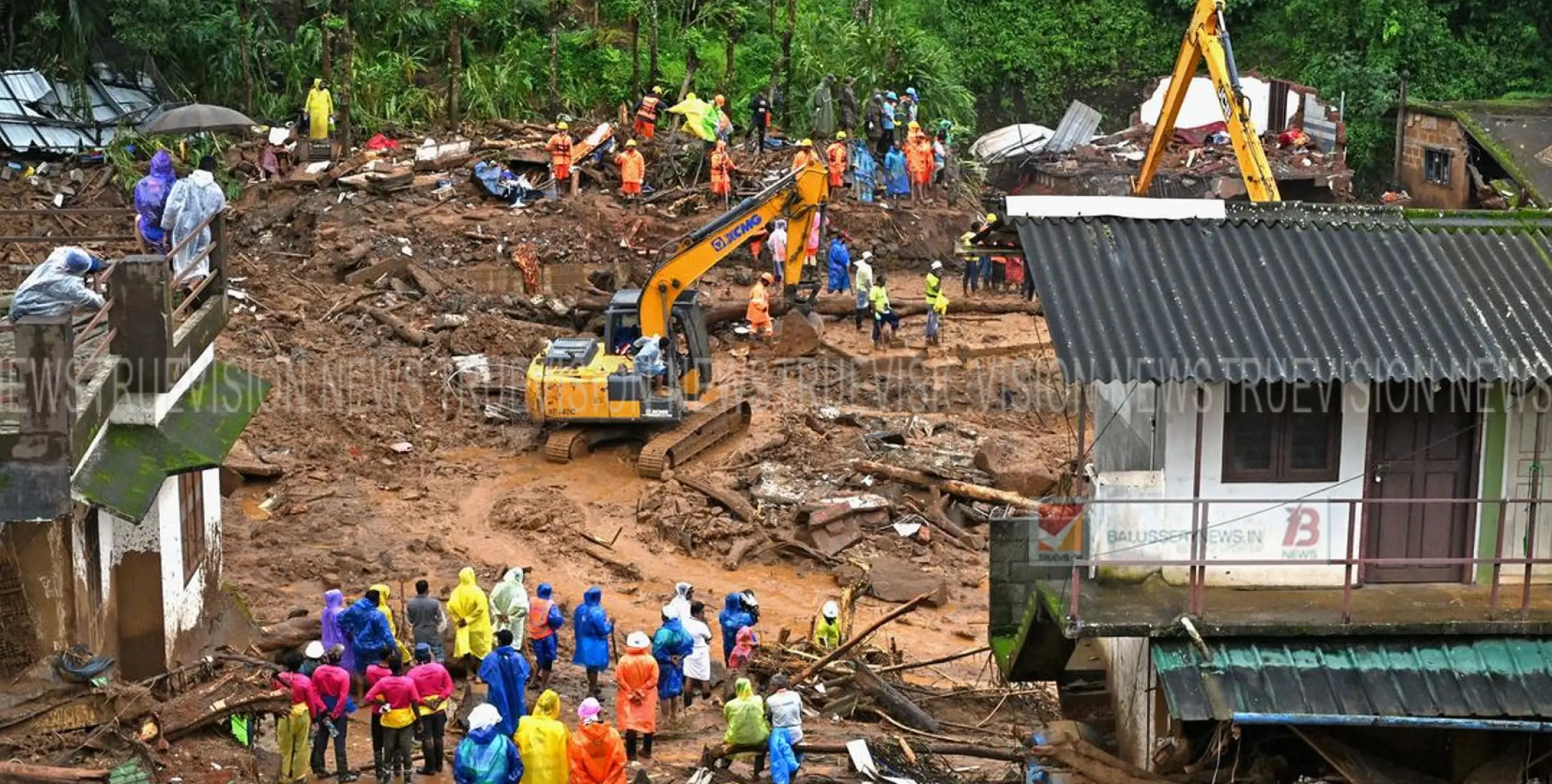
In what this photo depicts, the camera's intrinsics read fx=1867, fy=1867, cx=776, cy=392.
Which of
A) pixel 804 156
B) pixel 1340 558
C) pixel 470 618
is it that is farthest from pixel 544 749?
pixel 804 156

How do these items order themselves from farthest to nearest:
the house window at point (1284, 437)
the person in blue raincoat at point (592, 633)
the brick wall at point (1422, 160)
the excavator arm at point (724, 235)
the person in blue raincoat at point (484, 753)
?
1. the brick wall at point (1422, 160)
2. the excavator arm at point (724, 235)
3. the person in blue raincoat at point (592, 633)
4. the house window at point (1284, 437)
5. the person in blue raincoat at point (484, 753)

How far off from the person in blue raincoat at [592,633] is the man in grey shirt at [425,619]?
53.5 inches

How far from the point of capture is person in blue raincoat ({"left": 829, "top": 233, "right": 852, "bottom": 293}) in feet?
111

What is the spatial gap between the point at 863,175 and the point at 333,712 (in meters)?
24.7

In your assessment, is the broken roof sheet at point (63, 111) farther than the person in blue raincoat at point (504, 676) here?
Yes

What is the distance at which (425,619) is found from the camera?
17.5m

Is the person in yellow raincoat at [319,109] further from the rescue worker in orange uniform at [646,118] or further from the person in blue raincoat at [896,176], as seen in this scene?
the person in blue raincoat at [896,176]

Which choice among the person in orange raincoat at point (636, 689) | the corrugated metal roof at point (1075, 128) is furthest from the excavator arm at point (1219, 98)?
the corrugated metal roof at point (1075, 128)

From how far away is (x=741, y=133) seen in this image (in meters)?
40.6

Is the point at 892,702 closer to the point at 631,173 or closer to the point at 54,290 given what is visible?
the point at 54,290

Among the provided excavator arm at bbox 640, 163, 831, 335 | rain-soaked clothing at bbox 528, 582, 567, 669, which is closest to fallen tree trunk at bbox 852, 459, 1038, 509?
excavator arm at bbox 640, 163, 831, 335

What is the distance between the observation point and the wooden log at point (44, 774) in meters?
13.5

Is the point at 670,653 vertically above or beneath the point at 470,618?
beneath

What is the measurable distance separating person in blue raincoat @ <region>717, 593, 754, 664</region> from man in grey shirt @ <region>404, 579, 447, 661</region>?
293 cm
